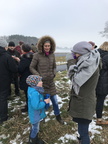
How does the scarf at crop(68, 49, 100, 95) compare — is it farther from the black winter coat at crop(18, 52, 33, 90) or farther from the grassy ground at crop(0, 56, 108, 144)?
the black winter coat at crop(18, 52, 33, 90)

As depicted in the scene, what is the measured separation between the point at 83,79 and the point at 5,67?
2.22 metres

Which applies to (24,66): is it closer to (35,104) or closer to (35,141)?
(35,104)

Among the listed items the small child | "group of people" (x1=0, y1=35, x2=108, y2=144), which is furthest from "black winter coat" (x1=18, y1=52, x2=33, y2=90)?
the small child

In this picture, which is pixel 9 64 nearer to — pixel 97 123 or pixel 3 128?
pixel 3 128

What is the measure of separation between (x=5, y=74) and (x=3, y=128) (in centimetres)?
137

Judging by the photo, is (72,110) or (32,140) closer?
(72,110)

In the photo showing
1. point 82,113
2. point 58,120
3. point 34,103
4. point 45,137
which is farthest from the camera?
point 58,120

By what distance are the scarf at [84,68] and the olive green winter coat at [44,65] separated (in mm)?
1245

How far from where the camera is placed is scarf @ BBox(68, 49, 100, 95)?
1928 mm

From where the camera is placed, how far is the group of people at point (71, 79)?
203 cm

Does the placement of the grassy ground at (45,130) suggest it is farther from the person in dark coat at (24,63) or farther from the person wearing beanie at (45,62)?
the person in dark coat at (24,63)

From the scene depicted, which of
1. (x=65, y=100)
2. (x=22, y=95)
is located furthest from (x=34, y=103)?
(x=22, y=95)

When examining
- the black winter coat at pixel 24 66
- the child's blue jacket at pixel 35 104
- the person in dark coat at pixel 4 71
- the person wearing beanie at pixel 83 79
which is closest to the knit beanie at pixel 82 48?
the person wearing beanie at pixel 83 79

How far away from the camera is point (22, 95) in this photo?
5340 millimetres
